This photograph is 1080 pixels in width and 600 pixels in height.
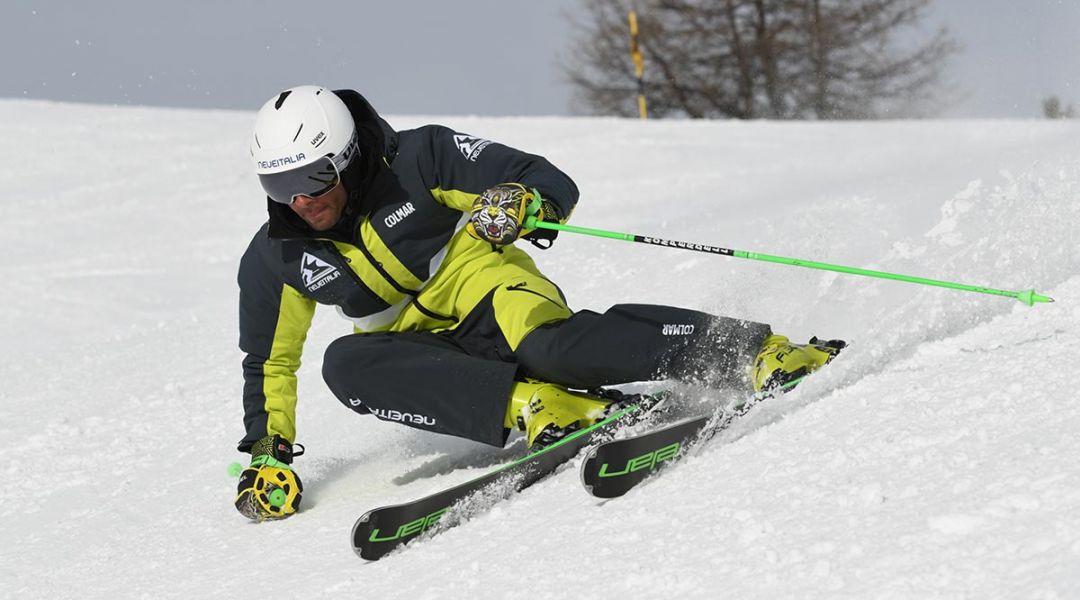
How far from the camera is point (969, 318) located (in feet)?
11.0

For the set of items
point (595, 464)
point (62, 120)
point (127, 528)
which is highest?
point (62, 120)

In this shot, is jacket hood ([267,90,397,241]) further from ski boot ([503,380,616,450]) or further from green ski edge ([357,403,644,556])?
green ski edge ([357,403,644,556])

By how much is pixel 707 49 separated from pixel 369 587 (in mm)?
27041

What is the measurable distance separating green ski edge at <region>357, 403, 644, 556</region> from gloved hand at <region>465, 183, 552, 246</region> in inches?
22.8

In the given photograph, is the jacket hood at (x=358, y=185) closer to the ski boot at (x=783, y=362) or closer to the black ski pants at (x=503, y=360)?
the black ski pants at (x=503, y=360)

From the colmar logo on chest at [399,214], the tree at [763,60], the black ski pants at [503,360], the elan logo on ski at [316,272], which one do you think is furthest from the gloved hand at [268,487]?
the tree at [763,60]

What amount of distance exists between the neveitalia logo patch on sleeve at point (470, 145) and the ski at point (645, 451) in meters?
1.16

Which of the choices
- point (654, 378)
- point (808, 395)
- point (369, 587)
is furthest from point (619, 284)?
point (369, 587)

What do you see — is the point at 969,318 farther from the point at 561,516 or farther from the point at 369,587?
the point at 369,587

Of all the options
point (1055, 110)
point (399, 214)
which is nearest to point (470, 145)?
point (399, 214)

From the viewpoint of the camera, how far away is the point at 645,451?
3.04 m

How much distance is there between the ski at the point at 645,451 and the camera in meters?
2.93

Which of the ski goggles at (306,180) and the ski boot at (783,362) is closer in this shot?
the ski boot at (783,362)

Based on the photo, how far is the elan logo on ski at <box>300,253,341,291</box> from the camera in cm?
390
